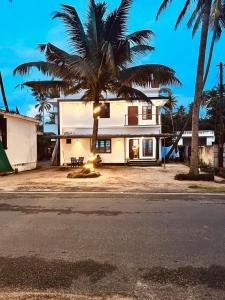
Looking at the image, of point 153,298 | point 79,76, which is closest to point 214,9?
point 79,76

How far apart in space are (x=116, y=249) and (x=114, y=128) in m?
23.7

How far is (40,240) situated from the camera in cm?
584

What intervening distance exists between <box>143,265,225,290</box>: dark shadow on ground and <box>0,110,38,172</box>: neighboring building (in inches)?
673

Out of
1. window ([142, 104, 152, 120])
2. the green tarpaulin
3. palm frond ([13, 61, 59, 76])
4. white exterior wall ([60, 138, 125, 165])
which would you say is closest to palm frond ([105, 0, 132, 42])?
palm frond ([13, 61, 59, 76])

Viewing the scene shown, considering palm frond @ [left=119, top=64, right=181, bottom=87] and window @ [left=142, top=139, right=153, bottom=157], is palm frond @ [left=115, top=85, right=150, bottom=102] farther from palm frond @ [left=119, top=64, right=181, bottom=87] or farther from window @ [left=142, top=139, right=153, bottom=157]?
window @ [left=142, top=139, right=153, bottom=157]

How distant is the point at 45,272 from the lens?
434 cm

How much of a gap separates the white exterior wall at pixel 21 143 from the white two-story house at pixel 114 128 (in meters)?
4.20

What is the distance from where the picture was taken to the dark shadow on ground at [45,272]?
3.95 metres

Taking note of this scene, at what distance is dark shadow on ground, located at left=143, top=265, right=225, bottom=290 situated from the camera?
3980mm

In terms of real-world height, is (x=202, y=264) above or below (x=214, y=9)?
below

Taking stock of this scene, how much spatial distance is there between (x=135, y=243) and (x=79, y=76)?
12748 mm

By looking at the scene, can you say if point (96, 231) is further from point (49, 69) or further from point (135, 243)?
point (49, 69)

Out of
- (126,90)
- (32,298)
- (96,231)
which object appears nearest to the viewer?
(32,298)

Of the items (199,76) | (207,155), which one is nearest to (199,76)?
(199,76)
